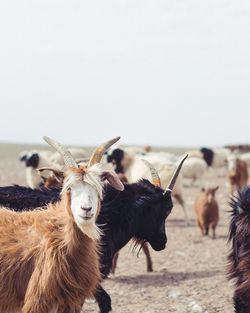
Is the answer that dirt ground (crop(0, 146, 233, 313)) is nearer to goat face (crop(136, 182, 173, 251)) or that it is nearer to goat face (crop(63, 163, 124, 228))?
goat face (crop(136, 182, 173, 251))

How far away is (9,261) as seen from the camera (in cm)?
651

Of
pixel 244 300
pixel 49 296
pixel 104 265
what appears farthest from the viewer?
pixel 104 265

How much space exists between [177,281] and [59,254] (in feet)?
14.7

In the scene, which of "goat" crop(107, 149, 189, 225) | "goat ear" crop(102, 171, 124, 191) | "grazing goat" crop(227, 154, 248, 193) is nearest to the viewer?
"goat ear" crop(102, 171, 124, 191)

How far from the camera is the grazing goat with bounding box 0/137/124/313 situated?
6348 millimetres

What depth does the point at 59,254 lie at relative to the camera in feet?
21.3

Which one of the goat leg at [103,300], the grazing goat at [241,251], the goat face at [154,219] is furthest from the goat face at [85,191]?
the goat face at [154,219]

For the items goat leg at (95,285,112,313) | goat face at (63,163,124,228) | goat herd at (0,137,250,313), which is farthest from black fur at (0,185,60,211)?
goat face at (63,163,124,228)

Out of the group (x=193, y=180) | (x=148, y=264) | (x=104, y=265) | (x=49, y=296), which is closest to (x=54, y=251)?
(x=49, y=296)

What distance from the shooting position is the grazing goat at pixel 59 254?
6.35m

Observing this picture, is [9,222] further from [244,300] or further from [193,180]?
[193,180]

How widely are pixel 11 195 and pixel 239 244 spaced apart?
9.32ft

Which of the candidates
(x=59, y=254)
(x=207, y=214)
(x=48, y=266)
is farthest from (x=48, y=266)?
(x=207, y=214)

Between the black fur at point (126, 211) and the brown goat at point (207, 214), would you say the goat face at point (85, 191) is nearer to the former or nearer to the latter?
the black fur at point (126, 211)
